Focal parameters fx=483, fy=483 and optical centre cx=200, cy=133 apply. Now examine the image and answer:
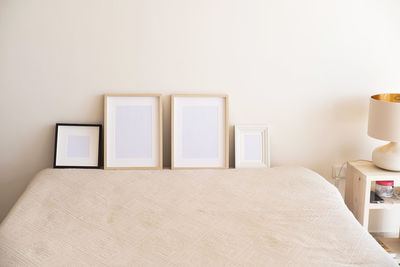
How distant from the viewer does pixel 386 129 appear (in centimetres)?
256

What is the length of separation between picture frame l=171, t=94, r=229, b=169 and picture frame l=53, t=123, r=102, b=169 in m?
0.46

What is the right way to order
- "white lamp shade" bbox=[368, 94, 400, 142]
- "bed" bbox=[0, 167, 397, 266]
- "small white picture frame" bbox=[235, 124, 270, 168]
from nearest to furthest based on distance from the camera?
"bed" bbox=[0, 167, 397, 266] → "white lamp shade" bbox=[368, 94, 400, 142] → "small white picture frame" bbox=[235, 124, 270, 168]

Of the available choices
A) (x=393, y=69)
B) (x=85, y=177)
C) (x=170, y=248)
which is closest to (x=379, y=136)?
(x=393, y=69)

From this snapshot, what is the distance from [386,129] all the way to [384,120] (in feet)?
0.16

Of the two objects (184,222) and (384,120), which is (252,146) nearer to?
(384,120)

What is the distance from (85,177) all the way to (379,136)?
1593 millimetres

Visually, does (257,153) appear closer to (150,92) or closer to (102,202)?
(150,92)

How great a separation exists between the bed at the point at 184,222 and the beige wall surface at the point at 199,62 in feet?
1.22

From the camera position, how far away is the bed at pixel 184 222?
1.87 m

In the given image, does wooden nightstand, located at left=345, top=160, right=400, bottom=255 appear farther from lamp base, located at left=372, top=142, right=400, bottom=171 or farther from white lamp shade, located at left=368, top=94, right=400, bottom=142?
white lamp shade, located at left=368, top=94, right=400, bottom=142

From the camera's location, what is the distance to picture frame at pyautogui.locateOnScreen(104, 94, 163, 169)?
2.78 metres

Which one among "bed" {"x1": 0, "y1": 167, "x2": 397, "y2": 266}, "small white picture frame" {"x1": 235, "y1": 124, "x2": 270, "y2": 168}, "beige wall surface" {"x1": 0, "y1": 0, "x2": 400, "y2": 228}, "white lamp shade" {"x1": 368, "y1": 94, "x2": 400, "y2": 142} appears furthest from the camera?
"small white picture frame" {"x1": 235, "y1": 124, "x2": 270, "y2": 168}

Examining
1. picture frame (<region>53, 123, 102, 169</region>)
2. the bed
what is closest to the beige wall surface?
picture frame (<region>53, 123, 102, 169</region>)

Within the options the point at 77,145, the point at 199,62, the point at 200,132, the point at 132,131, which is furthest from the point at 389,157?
the point at 77,145
